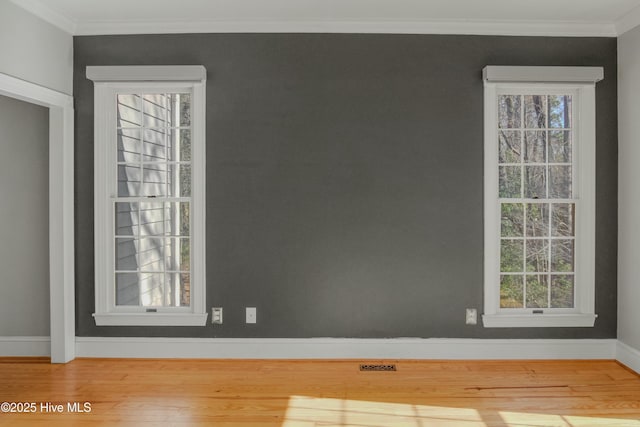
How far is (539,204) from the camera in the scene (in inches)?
148

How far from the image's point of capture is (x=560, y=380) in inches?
131

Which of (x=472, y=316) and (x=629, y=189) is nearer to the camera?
(x=629, y=189)

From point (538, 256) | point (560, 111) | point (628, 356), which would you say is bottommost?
point (628, 356)

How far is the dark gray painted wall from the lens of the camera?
3713mm

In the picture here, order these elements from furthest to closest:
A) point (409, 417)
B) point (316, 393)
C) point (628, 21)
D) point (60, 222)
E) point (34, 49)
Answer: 1. point (60, 222)
2. point (628, 21)
3. point (34, 49)
4. point (316, 393)
5. point (409, 417)

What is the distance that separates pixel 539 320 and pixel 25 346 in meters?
4.25

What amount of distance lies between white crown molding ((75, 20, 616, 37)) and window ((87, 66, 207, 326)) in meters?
0.44

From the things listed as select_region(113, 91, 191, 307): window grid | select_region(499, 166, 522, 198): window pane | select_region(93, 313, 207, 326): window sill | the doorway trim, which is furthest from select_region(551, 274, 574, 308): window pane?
the doorway trim

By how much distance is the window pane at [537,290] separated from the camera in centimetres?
378

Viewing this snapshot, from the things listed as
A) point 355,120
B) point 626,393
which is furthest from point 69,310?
point 626,393

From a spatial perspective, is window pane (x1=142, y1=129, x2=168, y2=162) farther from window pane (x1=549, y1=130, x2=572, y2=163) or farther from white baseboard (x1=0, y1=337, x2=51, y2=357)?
window pane (x1=549, y1=130, x2=572, y2=163)

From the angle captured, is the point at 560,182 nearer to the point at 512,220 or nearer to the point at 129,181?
the point at 512,220

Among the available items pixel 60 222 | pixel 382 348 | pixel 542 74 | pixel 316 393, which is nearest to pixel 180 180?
pixel 60 222

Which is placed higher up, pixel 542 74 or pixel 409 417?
pixel 542 74
